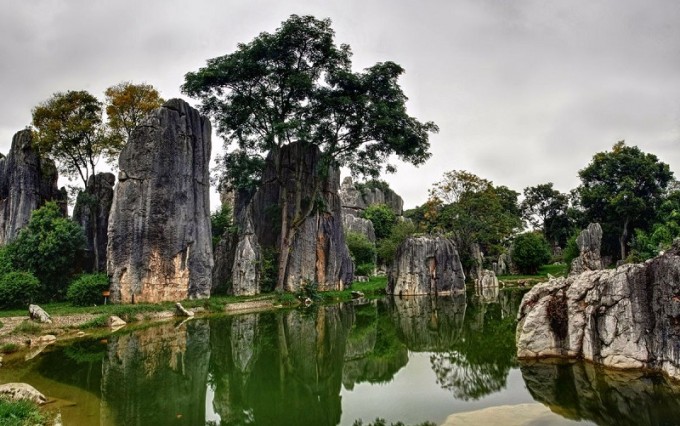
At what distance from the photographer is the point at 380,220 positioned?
57.4m

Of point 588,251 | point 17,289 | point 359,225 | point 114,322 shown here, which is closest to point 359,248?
point 359,225

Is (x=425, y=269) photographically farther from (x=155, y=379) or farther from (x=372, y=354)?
(x=155, y=379)

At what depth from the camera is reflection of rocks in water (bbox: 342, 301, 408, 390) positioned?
10.1 metres

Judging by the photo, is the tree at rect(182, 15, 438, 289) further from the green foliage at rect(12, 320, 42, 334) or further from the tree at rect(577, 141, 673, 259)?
the tree at rect(577, 141, 673, 259)

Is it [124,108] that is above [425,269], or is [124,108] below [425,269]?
above

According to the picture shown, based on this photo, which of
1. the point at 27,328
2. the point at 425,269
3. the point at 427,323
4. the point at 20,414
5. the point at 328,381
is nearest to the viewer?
the point at 20,414

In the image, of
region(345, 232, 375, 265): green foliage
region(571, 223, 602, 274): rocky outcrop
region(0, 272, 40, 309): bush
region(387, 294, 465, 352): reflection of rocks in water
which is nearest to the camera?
region(387, 294, 465, 352): reflection of rocks in water

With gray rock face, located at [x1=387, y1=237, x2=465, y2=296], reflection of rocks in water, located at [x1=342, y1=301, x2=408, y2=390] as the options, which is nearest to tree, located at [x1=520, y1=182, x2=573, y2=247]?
gray rock face, located at [x1=387, y1=237, x2=465, y2=296]

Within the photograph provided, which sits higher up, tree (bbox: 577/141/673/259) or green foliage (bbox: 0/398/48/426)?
tree (bbox: 577/141/673/259)

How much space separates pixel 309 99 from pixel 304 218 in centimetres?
742

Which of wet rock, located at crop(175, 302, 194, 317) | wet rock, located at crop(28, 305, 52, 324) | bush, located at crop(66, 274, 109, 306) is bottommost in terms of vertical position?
wet rock, located at crop(175, 302, 194, 317)

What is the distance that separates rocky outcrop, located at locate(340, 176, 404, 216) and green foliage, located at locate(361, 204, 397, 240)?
129 centimetres

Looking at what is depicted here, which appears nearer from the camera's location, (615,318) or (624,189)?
(615,318)

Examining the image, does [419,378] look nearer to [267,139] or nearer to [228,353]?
[228,353]
